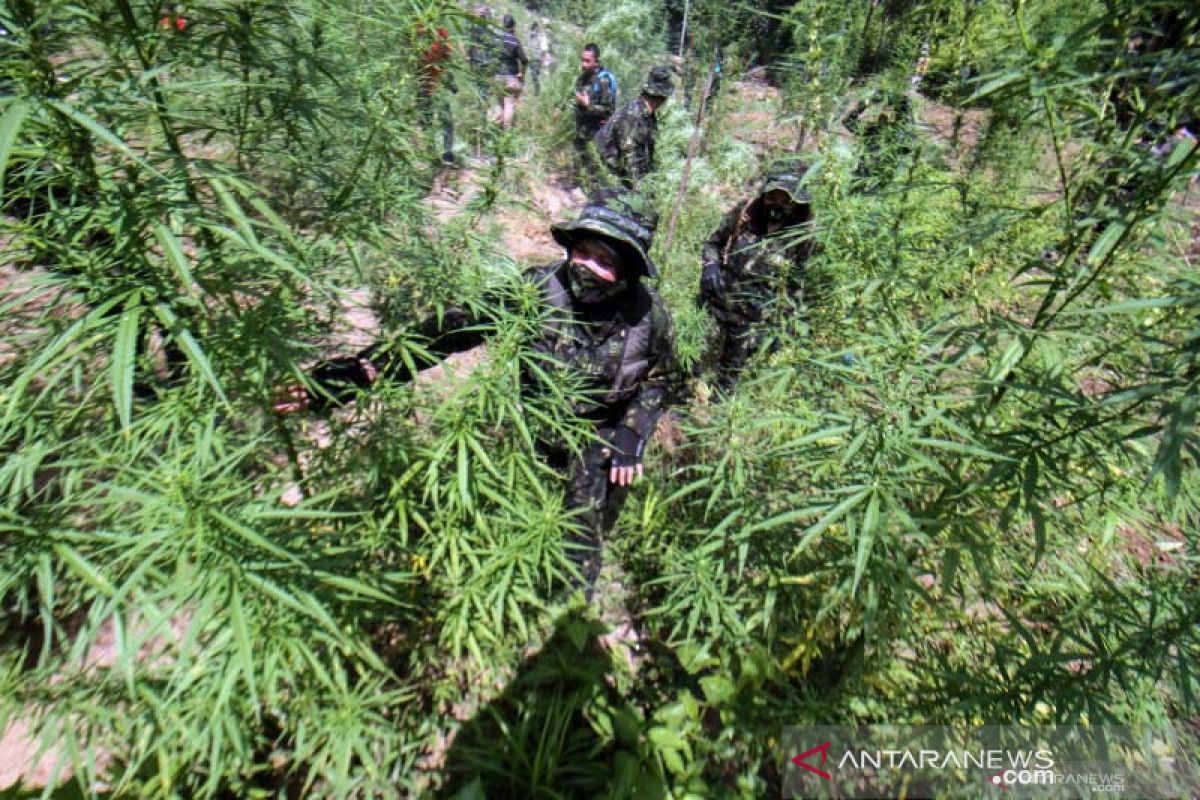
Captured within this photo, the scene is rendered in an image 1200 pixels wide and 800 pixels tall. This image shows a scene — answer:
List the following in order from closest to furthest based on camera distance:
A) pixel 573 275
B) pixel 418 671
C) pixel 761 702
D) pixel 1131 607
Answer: pixel 1131 607 < pixel 761 702 < pixel 418 671 < pixel 573 275

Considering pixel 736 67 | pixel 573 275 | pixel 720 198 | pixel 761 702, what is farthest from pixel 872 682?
pixel 720 198

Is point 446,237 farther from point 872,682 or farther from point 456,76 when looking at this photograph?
point 872,682

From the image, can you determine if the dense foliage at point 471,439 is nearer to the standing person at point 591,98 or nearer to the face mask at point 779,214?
the face mask at point 779,214

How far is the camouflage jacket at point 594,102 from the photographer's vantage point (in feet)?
23.4

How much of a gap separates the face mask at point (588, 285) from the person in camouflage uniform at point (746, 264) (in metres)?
1.23

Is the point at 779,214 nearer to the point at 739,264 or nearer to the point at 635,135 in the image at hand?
the point at 739,264

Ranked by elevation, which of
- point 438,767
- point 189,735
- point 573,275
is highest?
point 573,275

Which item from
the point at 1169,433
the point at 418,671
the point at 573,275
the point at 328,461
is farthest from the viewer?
the point at 573,275

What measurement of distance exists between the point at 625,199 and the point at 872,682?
2.34m

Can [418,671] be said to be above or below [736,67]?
below

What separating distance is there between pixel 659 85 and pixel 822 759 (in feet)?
21.8

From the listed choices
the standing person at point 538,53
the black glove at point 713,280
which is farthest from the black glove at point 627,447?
the standing person at point 538,53

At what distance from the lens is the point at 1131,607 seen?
4.90 feet

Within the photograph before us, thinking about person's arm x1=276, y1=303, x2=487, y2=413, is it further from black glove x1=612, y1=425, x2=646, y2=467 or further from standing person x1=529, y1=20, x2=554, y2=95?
standing person x1=529, y1=20, x2=554, y2=95
